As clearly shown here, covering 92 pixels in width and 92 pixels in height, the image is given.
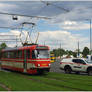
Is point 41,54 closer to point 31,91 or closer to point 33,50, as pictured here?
point 33,50

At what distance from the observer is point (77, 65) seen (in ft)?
74.3

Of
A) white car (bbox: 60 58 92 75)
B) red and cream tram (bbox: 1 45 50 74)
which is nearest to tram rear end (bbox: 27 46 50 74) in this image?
red and cream tram (bbox: 1 45 50 74)

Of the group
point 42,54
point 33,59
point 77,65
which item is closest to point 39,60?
point 33,59

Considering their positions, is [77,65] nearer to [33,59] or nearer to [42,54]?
[42,54]

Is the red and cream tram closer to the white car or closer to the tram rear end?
the tram rear end

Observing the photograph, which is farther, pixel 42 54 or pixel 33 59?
pixel 42 54

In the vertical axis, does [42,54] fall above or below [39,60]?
above

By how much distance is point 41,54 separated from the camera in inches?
837

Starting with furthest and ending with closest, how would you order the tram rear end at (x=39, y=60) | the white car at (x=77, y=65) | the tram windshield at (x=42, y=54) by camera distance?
the white car at (x=77, y=65)
the tram windshield at (x=42, y=54)
the tram rear end at (x=39, y=60)

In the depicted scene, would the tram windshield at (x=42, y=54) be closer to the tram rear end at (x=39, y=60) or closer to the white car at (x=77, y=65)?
the tram rear end at (x=39, y=60)

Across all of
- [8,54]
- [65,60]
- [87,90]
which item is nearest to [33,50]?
[65,60]

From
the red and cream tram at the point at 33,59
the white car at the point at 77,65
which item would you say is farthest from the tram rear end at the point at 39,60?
the white car at the point at 77,65

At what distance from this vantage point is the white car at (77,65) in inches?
856

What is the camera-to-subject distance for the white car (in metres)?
21.8
